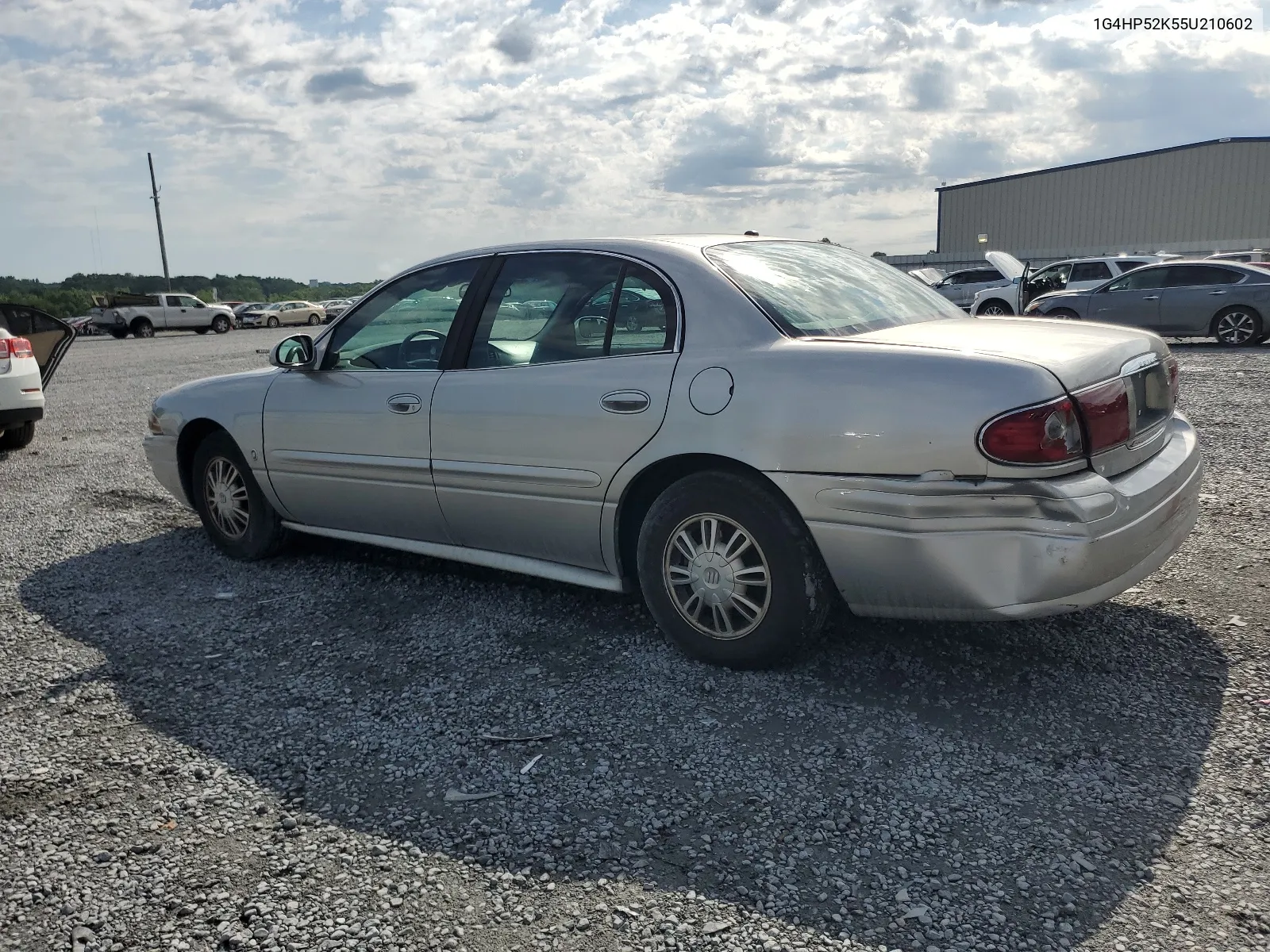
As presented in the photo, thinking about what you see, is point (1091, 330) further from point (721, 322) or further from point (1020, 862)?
point (1020, 862)

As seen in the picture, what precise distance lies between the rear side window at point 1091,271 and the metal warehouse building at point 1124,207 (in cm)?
3065

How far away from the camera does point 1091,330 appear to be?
376 centimetres

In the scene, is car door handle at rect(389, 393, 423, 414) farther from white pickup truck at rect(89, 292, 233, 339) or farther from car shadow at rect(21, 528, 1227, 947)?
white pickup truck at rect(89, 292, 233, 339)

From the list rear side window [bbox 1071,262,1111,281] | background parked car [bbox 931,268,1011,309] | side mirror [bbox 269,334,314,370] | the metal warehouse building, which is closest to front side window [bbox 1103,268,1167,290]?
rear side window [bbox 1071,262,1111,281]

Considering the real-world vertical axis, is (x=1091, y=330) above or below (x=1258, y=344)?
above

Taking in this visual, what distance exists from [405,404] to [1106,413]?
9.14 ft

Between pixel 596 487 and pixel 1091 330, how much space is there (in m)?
1.87

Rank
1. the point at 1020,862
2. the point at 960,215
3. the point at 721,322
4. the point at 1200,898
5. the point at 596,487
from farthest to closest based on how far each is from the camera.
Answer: the point at 960,215, the point at 596,487, the point at 721,322, the point at 1020,862, the point at 1200,898

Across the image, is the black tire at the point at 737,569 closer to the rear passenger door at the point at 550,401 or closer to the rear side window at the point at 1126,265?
the rear passenger door at the point at 550,401

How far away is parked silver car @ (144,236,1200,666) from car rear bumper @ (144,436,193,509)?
0.99m

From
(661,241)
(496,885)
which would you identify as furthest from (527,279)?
(496,885)

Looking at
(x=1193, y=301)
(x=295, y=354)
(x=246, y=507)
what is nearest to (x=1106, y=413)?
(x=295, y=354)

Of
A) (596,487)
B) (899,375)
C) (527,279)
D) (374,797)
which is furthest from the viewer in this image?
(527,279)

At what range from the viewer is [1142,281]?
16750mm
